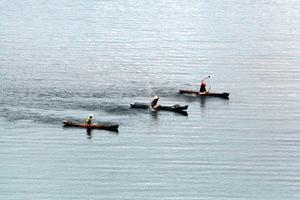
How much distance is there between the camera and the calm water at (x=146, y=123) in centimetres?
8881

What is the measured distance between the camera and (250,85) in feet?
432

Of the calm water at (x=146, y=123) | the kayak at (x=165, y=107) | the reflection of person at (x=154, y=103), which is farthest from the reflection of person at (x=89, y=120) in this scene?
the reflection of person at (x=154, y=103)

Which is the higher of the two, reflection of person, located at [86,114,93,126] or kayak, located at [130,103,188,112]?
kayak, located at [130,103,188,112]

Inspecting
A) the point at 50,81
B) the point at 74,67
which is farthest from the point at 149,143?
the point at 74,67

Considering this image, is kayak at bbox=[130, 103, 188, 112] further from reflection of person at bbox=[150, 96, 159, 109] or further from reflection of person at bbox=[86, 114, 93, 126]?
reflection of person at bbox=[86, 114, 93, 126]

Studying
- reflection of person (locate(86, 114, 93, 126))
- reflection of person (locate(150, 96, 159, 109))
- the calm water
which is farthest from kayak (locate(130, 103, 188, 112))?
reflection of person (locate(86, 114, 93, 126))

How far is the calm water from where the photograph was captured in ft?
291

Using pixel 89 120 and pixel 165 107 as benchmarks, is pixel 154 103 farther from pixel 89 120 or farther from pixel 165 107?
pixel 89 120

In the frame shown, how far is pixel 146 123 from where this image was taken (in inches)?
4274

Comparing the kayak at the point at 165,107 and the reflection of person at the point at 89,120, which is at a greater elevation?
the kayak at the point at 165,107

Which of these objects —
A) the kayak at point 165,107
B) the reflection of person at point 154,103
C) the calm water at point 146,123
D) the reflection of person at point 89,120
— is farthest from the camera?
the kayak at point 165,107

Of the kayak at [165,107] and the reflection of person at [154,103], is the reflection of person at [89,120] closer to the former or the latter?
the kayak at [165,107]

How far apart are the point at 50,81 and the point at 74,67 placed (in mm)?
14279

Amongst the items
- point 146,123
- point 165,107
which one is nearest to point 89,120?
point 146,123
